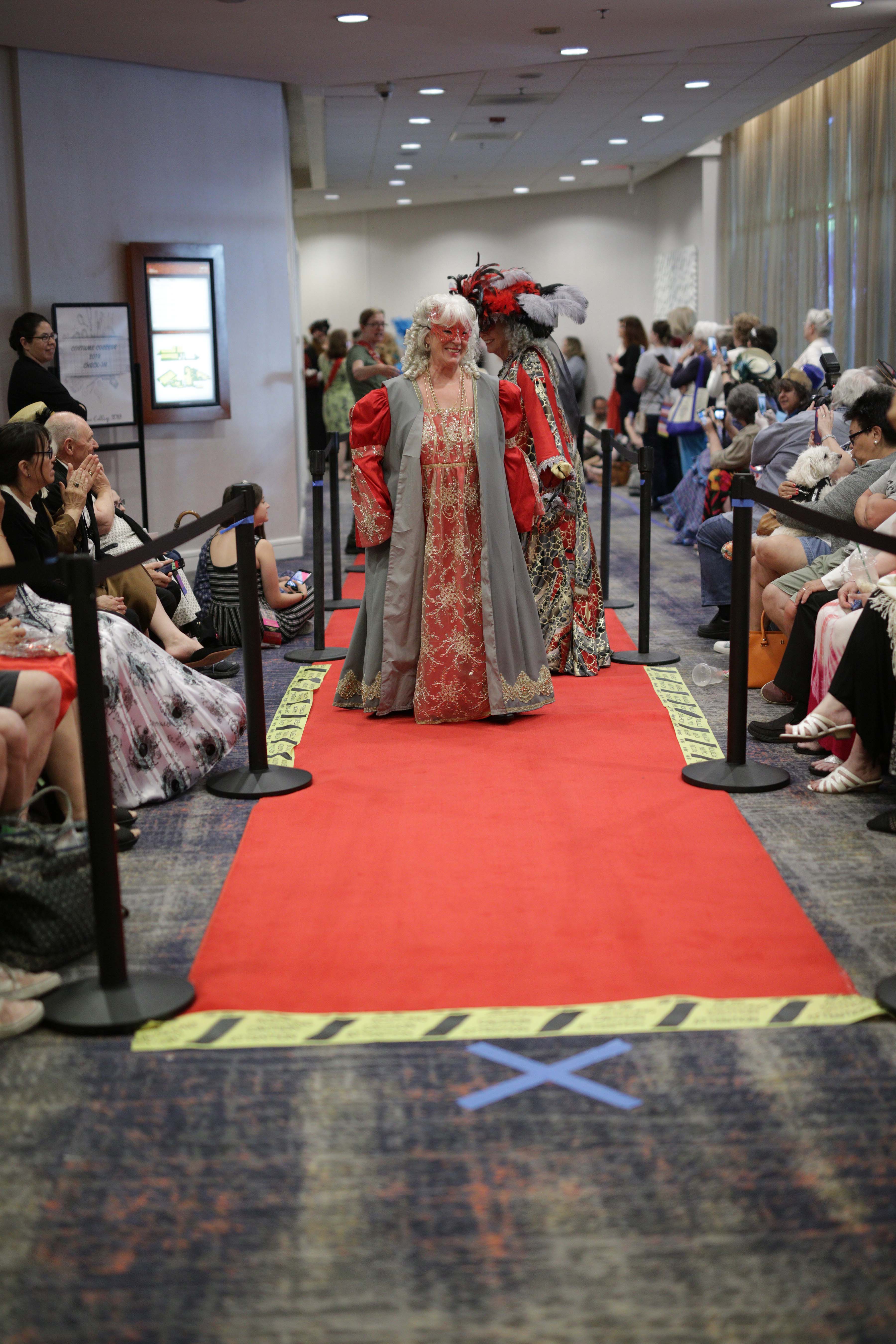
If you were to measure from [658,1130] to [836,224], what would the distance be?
10063 mm

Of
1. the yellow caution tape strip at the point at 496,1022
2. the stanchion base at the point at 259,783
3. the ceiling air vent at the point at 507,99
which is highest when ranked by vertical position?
the ceiling air vent at the point at 507,99

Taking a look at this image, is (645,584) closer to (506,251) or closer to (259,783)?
(259,783)

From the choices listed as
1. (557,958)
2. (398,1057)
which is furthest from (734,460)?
(398,1057)

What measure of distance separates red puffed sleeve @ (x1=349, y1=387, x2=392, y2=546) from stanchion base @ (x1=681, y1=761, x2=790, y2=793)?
139 centimetres

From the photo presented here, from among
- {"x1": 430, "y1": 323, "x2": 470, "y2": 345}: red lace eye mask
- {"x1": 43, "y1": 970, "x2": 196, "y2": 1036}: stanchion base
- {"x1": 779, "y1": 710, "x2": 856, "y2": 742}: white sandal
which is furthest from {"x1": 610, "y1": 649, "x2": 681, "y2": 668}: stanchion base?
{"x1": 43, "y1": 970, "x2": 196, "y2": 1036}: stanchion base

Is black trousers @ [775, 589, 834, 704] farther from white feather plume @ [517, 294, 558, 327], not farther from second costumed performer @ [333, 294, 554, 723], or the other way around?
white feather plume @ [517, 294, 558, 327]

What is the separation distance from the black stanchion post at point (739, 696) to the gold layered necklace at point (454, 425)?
117 centimetres

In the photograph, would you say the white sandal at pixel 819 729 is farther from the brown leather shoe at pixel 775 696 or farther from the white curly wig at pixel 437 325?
the white curly wig at pixel 437 325

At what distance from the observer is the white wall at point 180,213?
725cm

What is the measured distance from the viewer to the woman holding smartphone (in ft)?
18.8

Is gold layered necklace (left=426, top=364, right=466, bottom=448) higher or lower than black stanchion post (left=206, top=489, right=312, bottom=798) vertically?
higher

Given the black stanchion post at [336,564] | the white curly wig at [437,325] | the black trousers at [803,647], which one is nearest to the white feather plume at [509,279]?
the white curly wig at [437,325]

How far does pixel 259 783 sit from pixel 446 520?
1188 mm

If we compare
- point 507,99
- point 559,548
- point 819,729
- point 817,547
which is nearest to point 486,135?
point 507,99
